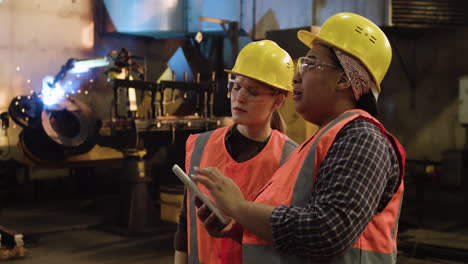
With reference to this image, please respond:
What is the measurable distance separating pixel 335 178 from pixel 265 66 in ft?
3.75

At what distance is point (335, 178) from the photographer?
4.25 ft

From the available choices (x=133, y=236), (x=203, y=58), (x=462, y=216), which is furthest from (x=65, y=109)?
(x=462, y=216)

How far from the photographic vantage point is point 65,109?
840 cm

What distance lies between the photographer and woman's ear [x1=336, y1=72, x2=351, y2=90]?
A: 1509mm

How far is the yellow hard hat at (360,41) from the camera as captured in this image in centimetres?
155

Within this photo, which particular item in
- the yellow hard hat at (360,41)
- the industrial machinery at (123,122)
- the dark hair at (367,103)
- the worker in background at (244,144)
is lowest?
the industrial machinery at (123,122)

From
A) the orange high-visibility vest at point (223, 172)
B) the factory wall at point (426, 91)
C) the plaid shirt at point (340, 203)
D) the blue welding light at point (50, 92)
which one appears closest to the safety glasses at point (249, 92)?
the orange high-visibility vest at point (223, 172)

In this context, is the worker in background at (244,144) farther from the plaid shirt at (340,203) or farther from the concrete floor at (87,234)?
the concrete floor at (87,234)

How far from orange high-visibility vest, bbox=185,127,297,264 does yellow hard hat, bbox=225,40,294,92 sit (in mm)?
254

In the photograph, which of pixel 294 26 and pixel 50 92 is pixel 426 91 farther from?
pixel 50 92

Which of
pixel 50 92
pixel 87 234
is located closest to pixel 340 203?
pixel 87 234

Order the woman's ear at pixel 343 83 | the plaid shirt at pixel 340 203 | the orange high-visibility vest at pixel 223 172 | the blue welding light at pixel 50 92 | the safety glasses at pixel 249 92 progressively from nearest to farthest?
the plaid shirt at pixel 340 203, the woman's ear at pixel 343 83, the orange high-visibility vest at pixel 223 172, the safety glasses at pixel 249 92, the blue welding light at pixel 50 92

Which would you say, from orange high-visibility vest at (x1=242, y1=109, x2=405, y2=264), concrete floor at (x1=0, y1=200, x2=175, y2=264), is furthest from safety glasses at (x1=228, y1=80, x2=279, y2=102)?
concrete floor at (x1=0, y1=200, x2=175, y2=264)

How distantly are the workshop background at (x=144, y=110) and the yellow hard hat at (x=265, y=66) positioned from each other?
12.5ft
